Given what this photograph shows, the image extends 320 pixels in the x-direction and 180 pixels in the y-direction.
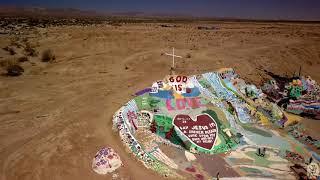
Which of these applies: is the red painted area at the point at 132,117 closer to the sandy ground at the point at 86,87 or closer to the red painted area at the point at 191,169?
the sandy ground at the point at 86,87

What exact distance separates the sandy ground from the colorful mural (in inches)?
38.1

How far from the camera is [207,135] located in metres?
10.8

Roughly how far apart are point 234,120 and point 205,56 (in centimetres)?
1265

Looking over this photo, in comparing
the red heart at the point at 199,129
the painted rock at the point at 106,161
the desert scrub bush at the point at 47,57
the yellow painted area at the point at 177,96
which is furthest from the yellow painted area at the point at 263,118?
the desert scrub bush at the point at 47,57

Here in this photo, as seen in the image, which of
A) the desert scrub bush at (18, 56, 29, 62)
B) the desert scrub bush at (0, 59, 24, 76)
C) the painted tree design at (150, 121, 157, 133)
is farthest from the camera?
the desert scrub bush at (18, 56, 29, 62)

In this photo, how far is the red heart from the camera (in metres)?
10.5

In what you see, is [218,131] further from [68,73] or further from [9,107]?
[68,73]

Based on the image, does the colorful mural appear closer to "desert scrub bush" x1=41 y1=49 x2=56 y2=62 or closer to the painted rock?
the painted rock

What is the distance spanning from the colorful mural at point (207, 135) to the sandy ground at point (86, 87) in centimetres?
97

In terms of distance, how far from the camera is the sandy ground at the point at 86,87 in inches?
351

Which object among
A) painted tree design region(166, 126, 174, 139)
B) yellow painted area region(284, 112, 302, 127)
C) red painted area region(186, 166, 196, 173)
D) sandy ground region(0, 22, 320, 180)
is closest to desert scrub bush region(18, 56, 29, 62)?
sandy ground region(0, 22, 320, 180)

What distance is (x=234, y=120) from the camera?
12.5m

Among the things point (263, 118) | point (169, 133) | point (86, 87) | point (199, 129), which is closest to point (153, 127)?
point (169, 133)

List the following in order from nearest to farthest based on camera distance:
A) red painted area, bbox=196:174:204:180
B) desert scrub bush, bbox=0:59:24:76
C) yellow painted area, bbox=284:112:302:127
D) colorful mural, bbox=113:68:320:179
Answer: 1. red painted area, bbox=196:174:204:180
2. colorful mural, bbox=113:68:320:179
3. yellow painted area, bbox=284:112:302:127
4. desert scrub bush, bbox=0:59:24:76
